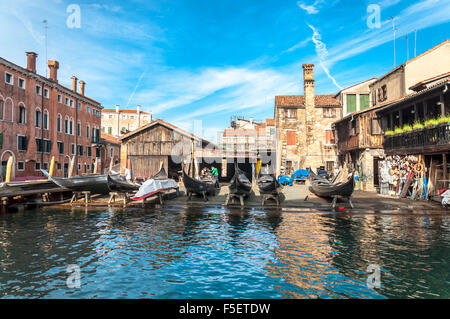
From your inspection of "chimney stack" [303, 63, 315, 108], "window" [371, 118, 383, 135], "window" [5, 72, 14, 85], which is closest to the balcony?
"window" [371, 118, 383, 135]

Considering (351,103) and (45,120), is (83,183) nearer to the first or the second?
(45,120)

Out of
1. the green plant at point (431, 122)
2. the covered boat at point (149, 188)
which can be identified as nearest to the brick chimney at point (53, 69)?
the covered boat at point (149, 188)

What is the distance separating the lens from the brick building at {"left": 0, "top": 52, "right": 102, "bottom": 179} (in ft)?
83.8

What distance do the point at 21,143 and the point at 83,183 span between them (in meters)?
14.7

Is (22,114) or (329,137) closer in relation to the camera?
(22,114)

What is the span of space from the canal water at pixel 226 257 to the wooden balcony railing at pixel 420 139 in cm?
478

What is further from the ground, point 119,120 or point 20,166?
point 119,120

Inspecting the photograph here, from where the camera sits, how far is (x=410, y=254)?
753 centimetres

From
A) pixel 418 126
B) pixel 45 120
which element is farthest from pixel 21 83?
pixel 418 126

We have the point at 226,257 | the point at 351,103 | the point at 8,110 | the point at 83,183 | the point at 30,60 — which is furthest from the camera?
the point at 351,103

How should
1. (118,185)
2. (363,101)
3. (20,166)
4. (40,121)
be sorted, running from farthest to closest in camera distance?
(363,101) < (40,121) < (20,166) < (118,185)

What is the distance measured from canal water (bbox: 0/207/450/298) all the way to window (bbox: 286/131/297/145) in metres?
22.0

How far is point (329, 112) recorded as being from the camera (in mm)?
33031

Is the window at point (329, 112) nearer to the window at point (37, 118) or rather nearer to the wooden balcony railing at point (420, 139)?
the wooden balcony railing at point (420, 139)
